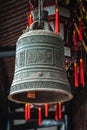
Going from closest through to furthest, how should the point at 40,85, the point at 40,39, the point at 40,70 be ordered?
the point at 40,85, the point at 40,70, the point at 40,39

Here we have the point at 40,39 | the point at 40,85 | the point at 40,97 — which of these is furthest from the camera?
the point at 40,97

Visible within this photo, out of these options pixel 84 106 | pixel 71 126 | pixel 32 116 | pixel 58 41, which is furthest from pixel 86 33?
pixel 32 116

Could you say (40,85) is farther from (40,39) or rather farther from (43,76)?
(40,39)

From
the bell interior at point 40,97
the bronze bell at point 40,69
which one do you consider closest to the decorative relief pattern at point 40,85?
the bronze bell at point 40,69

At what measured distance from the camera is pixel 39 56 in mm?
3322

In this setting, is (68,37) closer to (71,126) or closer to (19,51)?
(19,51)

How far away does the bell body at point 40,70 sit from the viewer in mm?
3180

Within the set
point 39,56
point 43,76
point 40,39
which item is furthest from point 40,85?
point 40,39

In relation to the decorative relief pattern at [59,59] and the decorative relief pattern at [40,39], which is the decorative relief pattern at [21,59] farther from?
the decorative relief pattern at [59,59]

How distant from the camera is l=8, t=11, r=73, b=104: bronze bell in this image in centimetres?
318

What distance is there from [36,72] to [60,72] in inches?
7.4

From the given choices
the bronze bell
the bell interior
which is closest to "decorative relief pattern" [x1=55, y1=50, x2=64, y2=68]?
the bronze bell

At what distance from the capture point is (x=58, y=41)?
137 inches

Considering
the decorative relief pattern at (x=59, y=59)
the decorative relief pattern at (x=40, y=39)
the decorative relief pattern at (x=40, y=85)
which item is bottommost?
the decorative relief pattern at (x=40, y=85)
